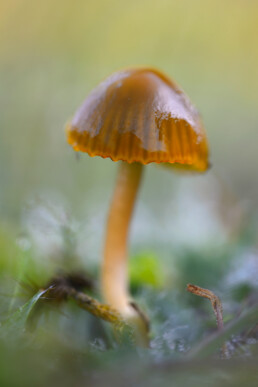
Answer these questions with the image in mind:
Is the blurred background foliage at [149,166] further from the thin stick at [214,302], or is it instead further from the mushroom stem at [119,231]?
the thin stick at [214,302]

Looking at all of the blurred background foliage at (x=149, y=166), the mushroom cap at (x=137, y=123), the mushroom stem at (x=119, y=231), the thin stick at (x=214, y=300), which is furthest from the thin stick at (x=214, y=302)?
the mushroom stem at (x=119, y=231)

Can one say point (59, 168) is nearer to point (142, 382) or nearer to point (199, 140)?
point (199, 140)

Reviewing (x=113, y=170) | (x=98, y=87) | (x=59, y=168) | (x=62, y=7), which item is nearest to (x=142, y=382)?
(x=98, y=87)

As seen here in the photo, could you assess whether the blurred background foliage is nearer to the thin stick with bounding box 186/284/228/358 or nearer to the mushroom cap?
the thin stick with bounding box 186/284/228/358

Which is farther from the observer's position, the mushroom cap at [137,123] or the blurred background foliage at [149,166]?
the blurred background foliage at [149,166]

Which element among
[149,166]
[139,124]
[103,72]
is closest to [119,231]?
[139,124]

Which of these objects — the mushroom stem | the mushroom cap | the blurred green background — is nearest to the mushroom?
the mushroom cap
